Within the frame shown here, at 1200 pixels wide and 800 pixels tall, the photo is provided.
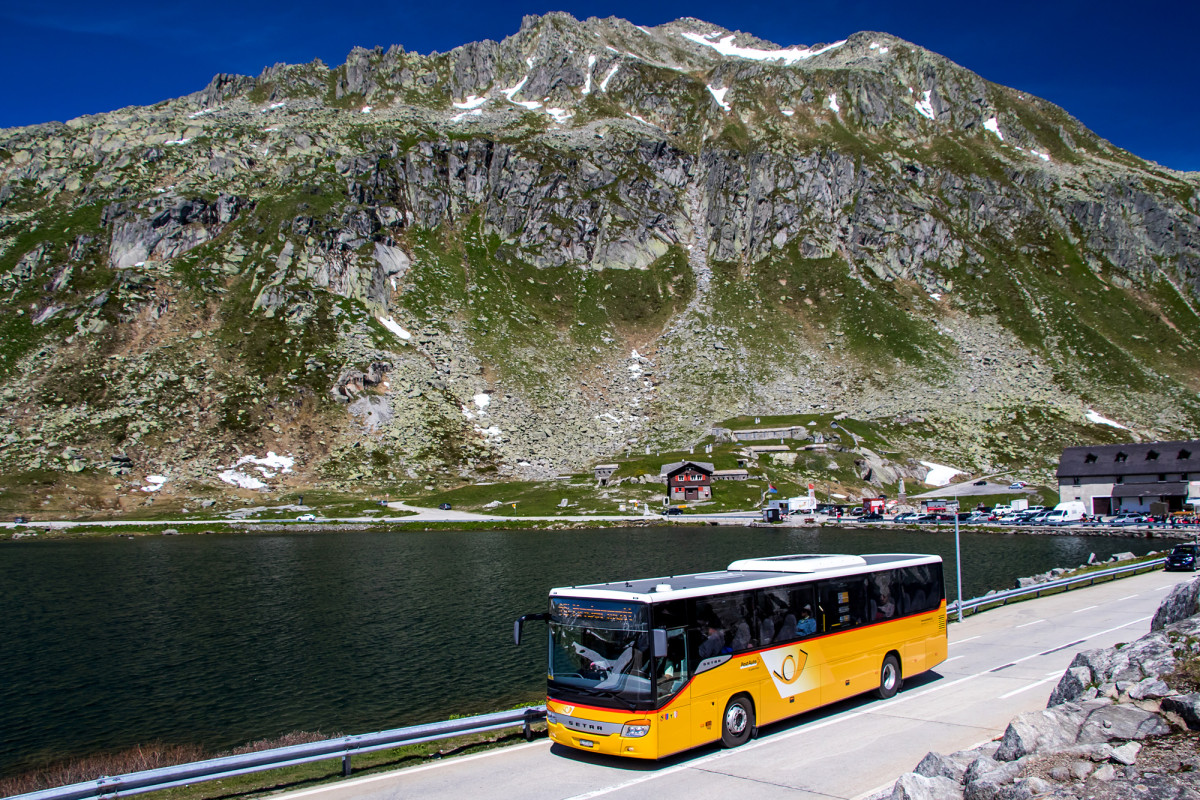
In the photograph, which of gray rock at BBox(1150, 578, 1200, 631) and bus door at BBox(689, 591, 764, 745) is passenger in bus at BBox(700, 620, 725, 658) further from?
gray rock at BBox(1150, 578, 1200, 631)

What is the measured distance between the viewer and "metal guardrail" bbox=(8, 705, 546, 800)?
14.9 m

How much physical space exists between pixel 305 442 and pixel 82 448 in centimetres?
3770

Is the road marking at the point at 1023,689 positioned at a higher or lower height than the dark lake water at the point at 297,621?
higher

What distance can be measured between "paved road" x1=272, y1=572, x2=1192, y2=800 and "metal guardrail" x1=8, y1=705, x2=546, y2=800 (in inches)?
41.0

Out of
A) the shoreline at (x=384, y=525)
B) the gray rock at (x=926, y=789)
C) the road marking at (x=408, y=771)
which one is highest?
the gray rock at (x=926, y=789)

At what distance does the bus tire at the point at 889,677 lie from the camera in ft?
73.8

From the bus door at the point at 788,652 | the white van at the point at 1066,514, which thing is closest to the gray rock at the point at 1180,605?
the bus door at the point at 788,652

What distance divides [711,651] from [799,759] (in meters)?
3.15

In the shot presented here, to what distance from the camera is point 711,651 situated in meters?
17.5

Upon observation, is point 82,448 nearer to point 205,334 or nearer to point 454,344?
point 205,334

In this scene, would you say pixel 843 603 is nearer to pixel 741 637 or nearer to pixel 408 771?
pixel 741 637

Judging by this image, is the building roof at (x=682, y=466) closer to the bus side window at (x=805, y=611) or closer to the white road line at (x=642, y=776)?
the white road line at (x=642, y=776)

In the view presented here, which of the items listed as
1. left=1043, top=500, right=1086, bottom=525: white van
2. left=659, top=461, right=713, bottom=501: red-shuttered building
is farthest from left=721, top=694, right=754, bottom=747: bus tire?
left=659, top=461, right=713, bottom=501: red-shuttered building

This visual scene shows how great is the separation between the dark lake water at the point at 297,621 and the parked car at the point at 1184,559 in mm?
10270
